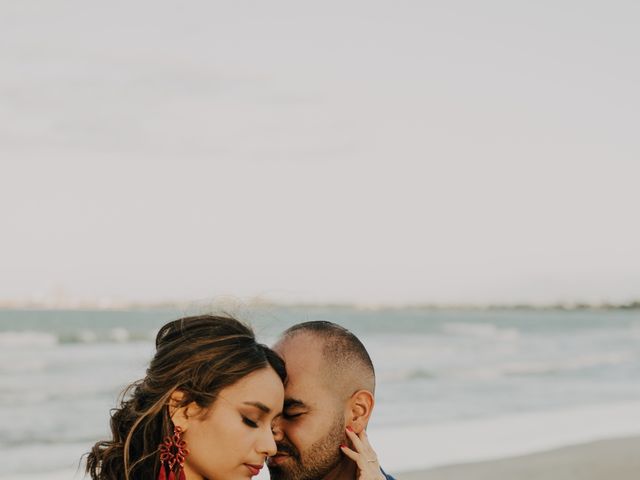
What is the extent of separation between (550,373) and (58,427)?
13.9m

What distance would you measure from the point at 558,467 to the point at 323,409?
633 cm

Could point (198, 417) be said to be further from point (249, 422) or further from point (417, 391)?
point (417, 391)

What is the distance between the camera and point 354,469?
3.95 metres

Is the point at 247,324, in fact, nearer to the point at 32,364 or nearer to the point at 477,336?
the point at 32,364

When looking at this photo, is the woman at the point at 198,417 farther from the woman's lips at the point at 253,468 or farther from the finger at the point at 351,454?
the finger at the point at 351,454

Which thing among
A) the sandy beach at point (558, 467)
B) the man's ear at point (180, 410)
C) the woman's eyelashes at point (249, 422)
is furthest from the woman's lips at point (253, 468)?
the sandy beach at point (558, 467)

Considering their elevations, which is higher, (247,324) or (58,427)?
(247,324)

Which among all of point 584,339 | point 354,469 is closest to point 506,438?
point 354,469

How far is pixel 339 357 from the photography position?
12.8 ft

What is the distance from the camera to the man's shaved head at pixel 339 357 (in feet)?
12.7

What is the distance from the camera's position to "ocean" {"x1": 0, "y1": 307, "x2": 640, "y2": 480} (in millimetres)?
10680

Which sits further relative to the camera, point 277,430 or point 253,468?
point 277,430

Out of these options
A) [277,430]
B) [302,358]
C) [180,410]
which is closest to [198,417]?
[180,410]

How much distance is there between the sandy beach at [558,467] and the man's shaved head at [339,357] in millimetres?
4985
